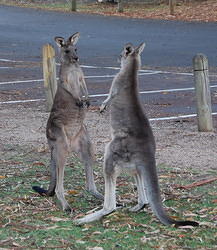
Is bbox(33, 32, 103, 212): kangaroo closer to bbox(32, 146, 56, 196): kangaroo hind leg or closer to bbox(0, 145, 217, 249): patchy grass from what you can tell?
bbox(32, 146, 56, 196): kangaroo hind leg

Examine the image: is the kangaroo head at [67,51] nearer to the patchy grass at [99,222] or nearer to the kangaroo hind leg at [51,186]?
the kangaroo hind leg at [51,186]

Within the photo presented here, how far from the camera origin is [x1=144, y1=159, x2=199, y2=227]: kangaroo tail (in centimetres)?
640

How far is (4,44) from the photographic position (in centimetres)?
2320

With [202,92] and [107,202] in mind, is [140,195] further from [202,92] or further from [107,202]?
[202,92]

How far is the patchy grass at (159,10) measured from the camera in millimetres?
27267

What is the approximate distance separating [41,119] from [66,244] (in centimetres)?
601

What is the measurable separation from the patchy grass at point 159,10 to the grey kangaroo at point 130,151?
65.1 ft

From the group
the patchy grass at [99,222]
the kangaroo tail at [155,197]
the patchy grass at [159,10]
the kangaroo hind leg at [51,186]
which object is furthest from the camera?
the patchy grass at [159,10]

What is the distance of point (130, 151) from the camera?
21.9 feet

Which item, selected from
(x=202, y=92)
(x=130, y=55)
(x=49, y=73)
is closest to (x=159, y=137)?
(x=202, y=92)

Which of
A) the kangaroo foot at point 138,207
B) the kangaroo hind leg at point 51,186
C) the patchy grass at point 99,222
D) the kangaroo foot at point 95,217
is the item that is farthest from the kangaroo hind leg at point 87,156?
the kangaroo foot at point 95,217

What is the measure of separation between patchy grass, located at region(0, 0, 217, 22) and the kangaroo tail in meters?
20.2

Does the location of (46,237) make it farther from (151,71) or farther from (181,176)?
(151,71)

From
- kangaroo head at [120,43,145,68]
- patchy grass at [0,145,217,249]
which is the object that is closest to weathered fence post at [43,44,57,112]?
patchy grass at [0,145,217,249]
